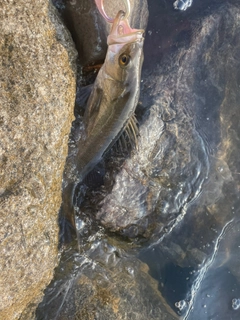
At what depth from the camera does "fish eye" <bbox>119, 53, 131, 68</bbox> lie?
10.9 ft

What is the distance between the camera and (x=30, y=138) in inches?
106

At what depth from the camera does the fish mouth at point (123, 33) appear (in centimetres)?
317

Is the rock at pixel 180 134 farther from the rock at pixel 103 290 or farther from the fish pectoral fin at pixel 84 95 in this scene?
the fish pectoral fin at pixel 84 95

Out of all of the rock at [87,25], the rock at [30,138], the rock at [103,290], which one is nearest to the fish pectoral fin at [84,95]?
the rock at [87,25]

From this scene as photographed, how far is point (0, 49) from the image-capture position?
8.36ft

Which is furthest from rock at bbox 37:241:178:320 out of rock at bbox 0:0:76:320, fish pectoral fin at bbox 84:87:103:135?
fish pectoral fin at bbox 84:87:103:135

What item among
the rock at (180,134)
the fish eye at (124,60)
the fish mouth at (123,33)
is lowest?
the rock at (180,134)

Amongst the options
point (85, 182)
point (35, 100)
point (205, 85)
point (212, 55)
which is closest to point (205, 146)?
point (205, 85)

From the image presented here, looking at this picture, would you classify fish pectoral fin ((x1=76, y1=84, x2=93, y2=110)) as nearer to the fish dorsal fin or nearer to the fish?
the fish

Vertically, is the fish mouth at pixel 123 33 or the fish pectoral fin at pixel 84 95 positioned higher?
the fish mouth at pixel 123 33

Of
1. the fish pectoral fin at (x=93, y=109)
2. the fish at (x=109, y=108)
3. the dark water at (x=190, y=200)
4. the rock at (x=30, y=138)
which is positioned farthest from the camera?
the dark water at (x=190, y=200)

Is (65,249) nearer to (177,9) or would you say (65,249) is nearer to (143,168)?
(143,168)

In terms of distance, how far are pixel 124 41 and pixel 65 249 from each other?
2206mm

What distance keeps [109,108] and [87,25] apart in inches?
33.4
